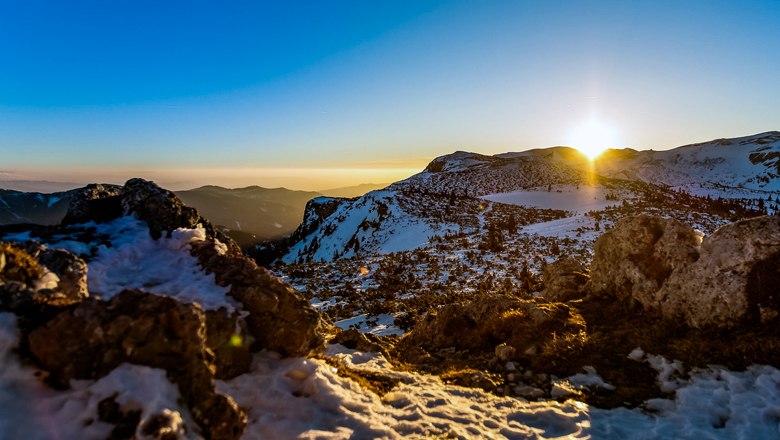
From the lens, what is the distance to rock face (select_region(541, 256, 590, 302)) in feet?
49.1

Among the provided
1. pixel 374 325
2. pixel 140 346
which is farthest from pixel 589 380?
pixel 374 325

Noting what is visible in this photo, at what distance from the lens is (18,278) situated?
17.9 ft

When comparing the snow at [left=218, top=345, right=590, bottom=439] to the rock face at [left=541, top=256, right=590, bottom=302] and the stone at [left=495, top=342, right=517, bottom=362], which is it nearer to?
the stone at [left=495, top=342, right=517, bottom=362]

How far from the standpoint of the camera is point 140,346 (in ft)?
16.3

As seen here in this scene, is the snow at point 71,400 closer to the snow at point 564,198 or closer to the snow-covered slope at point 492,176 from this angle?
the snow at point 564,198

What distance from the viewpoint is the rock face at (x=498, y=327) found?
10625 mm

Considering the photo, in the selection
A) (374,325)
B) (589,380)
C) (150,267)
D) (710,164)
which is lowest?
(374,325)

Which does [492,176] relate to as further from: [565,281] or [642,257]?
[642,257]

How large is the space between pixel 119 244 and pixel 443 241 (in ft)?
120

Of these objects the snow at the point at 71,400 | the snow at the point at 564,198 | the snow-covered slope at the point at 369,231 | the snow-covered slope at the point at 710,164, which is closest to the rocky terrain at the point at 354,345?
the snow at the point at 71,400

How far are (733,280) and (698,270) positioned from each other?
0.83 metres

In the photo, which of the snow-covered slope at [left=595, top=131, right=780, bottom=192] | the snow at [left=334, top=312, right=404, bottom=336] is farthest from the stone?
the snow-covered slope at [left=595, top=131, right=780, bottom=192]

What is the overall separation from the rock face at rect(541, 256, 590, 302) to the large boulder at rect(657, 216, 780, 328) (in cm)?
430

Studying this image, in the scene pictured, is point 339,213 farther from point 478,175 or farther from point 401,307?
point 478,175
